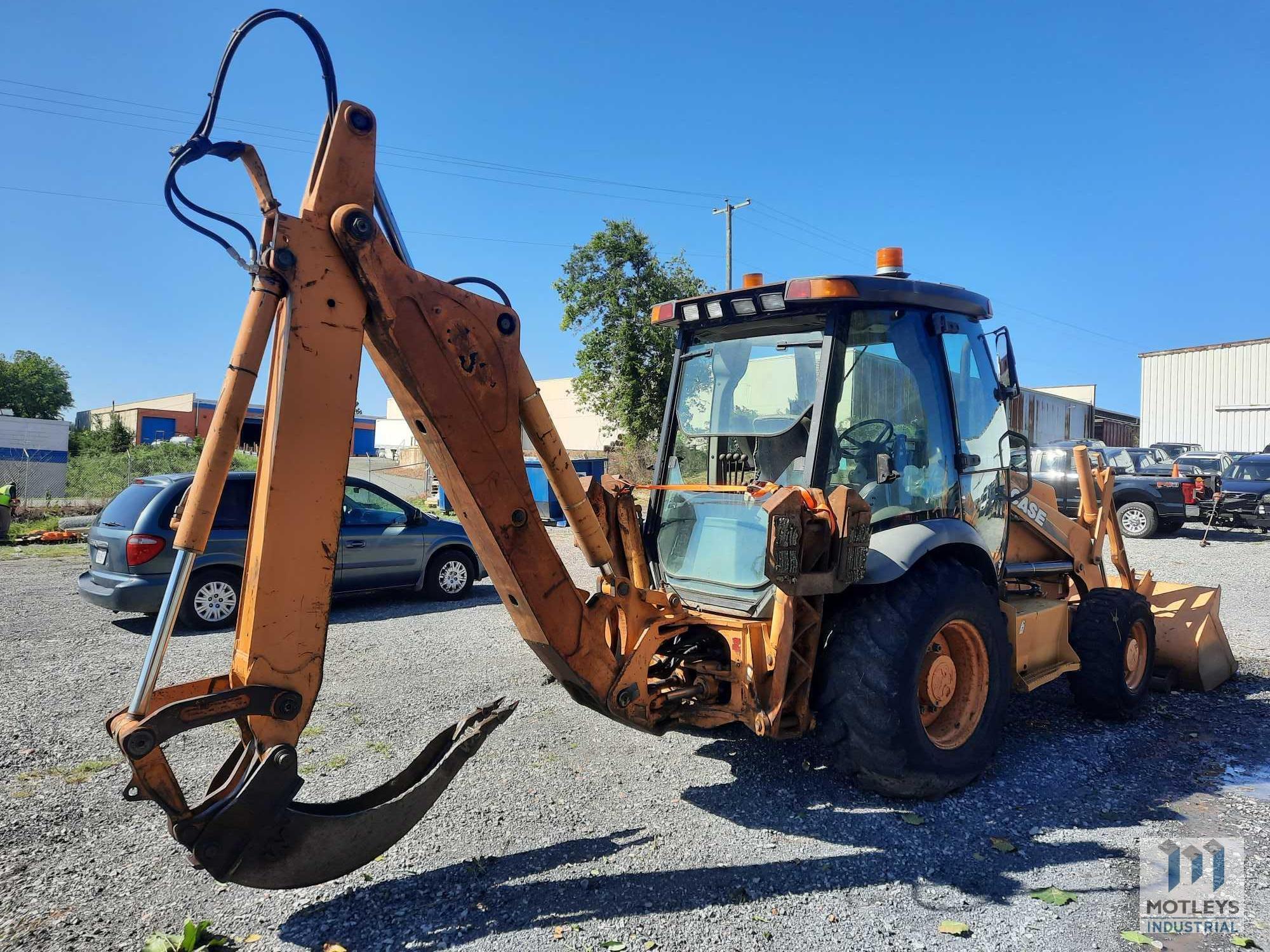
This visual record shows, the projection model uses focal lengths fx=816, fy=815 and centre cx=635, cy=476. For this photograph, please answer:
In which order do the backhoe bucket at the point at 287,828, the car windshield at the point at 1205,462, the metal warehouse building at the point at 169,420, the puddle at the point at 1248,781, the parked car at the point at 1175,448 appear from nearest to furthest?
the backhoe bucket at the point at 287,828
the puddle at the point at 1248,781
the car windshield at the point at 1205,462
the parked car at the point at 1175,448
the metal warehouse building at the point at 169,420

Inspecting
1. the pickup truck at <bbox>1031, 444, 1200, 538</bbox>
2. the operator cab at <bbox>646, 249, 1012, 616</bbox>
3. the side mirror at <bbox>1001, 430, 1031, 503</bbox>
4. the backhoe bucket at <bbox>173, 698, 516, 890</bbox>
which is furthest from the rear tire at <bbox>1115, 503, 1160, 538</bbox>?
the backhoe bucket at <bbox>173, 698, 516, 890</bbox>

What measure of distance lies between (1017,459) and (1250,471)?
1556 cm

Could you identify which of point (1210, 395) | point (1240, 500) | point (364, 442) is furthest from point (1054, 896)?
point (364, 442)

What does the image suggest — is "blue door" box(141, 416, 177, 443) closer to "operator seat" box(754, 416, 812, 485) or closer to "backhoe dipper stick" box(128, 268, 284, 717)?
"operator seat" box(754, 416, 812, 485)

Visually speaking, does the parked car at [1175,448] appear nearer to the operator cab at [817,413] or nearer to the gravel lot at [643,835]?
the gravel lot at [643,835]

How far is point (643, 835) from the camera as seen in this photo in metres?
3.68

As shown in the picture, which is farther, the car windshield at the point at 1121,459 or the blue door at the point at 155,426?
the blue door at the point at 155,426

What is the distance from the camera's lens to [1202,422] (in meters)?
32.4

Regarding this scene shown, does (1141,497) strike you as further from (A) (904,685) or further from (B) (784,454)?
(A) (904,685)

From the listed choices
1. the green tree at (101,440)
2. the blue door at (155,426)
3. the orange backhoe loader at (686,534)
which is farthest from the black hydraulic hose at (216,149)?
the blue door at (155,426)

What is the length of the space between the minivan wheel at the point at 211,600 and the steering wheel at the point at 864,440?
6548mm

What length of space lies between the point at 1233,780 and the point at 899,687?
2.20 meters

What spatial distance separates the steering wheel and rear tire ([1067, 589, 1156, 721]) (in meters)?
2.27

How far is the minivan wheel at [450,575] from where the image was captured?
33.2ft
